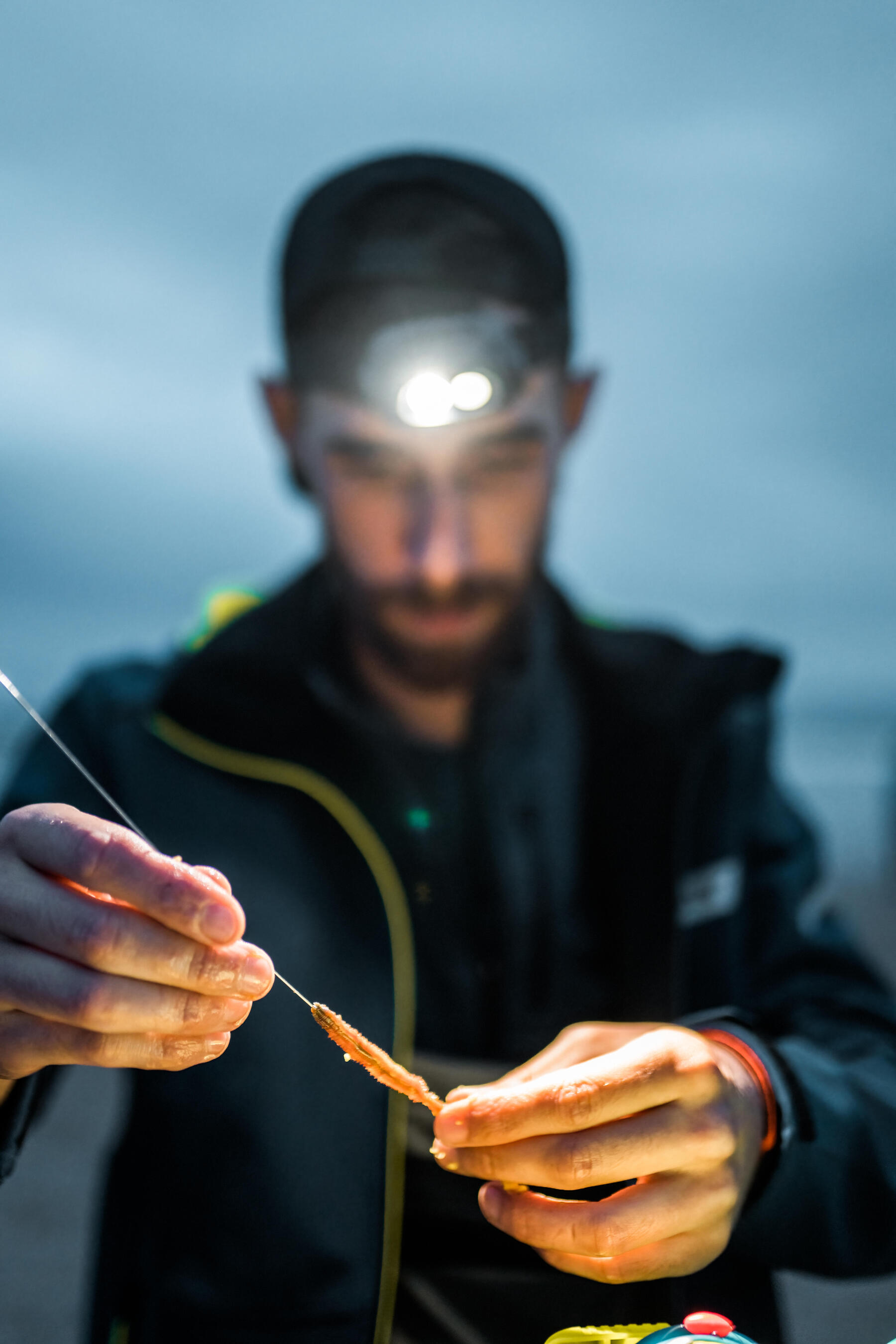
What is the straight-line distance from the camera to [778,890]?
2.06 metres

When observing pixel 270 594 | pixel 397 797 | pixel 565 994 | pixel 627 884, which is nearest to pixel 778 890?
pixel 627 884

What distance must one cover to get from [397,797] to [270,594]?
22.8 inches

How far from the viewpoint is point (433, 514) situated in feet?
6.50

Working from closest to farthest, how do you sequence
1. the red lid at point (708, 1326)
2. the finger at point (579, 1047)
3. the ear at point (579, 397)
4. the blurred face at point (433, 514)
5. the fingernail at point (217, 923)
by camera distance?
the red lid at point (708, 1326) < the fingernail at point (217, 923) < the finger at point (579, 1047) < the blurred face at point (433, 514) < the ear at point (579, 397)

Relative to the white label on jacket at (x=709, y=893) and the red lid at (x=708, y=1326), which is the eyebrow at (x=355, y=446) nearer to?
the white label on jacket at (x=709, y=893)

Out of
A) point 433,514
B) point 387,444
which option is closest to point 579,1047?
point 433,514

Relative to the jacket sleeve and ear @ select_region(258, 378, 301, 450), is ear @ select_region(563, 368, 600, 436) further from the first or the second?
the jacket sleeve

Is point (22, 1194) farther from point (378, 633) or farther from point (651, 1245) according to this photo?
point (651, 1245)

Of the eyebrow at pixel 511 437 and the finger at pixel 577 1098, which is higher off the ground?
the eyebrow at pixel 511 437

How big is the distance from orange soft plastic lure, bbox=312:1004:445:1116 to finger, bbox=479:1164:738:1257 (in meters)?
0.14

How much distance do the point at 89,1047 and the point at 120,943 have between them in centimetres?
17

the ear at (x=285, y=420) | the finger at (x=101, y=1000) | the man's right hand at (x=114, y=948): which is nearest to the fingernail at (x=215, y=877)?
the man's right hand at (x=114, y=948)

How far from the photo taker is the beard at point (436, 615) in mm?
2045

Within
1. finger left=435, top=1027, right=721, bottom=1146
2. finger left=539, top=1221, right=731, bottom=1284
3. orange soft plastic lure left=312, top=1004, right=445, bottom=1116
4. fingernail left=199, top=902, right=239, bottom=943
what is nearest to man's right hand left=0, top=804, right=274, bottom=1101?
fingernail left=199, top=902, right=239, bottom=943
